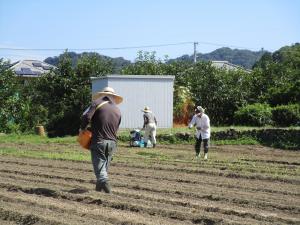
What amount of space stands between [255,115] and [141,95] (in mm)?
5512

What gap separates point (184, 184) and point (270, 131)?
11.6 metres

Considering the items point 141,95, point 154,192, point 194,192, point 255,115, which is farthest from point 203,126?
point 141,95

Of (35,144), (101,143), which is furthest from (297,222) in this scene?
(35,144)

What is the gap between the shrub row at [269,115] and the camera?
24000 millimetres

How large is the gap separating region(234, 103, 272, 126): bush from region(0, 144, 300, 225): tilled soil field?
747 cm

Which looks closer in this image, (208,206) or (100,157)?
(208,206)

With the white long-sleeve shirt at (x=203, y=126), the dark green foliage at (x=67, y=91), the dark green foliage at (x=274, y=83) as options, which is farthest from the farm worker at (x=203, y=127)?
the dark green foliage at (x=67, y=91)

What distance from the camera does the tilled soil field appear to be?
782 cm

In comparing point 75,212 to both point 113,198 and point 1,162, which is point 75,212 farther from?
point 1,162

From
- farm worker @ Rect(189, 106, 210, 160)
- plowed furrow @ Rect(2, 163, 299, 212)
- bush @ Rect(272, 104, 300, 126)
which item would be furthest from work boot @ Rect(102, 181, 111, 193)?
bush @ Rect(272, 104, 300, 126)

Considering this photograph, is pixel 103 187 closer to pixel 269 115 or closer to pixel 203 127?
pixel 203 127

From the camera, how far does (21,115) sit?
32.8 m

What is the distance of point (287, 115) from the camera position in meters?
24.3

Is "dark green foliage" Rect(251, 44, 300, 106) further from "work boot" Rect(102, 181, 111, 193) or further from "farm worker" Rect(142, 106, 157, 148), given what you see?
"work boot" Rect(102, 181, 111, 193)
